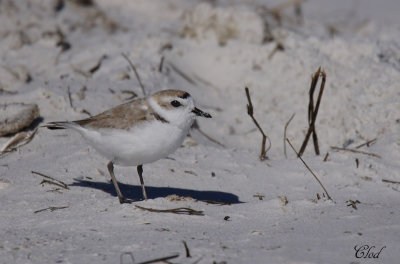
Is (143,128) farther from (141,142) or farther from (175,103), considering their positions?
(175,103)

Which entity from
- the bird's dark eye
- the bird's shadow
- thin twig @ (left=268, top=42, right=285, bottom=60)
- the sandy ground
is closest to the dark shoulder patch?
the bird's dark eye

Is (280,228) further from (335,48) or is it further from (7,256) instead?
(335,48)

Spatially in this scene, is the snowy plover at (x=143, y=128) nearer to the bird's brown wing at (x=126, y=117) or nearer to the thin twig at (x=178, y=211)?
the bird's brown wing at (x=126, y=117)

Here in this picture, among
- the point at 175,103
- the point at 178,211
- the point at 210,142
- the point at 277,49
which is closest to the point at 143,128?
the point at 175,103

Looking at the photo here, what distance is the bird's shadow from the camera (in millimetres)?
4316

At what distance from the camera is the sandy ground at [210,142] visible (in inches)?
123

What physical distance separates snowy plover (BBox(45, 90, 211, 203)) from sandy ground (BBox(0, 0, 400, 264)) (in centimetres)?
34

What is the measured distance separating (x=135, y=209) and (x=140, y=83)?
259 cm

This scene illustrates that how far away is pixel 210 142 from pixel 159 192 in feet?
4.68

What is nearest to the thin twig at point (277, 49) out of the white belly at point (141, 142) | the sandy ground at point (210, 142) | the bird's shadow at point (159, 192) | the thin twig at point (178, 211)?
the sandy ground at point (210, 142)

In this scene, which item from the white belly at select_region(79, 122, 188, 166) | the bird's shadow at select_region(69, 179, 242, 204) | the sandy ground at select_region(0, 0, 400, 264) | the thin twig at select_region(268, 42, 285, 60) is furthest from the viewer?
the thin twig at select_region(268, 42, 285, 60)

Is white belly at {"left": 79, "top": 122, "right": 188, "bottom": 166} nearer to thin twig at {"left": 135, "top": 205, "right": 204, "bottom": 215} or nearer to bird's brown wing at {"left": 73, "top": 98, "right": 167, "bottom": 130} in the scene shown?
bird's brown wing at {"left": 73, "top": 98, "right": 167, "bottom": 130}

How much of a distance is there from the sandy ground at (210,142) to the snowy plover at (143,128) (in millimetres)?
338

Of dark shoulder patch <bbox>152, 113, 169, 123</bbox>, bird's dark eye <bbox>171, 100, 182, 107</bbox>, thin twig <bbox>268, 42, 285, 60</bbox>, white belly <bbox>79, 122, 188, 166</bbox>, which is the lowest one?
white belly <bbox>79, 122, 188, 166</bbox>
